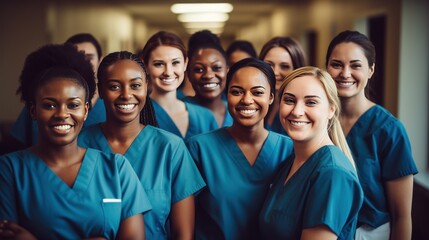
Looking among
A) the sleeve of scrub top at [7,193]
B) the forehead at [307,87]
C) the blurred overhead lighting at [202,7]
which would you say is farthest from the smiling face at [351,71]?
the blurred overhead lighting at [202,7]

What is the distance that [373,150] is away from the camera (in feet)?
6.07

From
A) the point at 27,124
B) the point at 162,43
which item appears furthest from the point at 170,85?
the point at 27,124

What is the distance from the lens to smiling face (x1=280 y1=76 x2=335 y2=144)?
1.53 m

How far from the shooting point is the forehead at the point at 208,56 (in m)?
2.43

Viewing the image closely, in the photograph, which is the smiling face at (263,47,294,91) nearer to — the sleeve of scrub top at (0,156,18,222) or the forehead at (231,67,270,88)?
the forehead at (231,67,270,88)

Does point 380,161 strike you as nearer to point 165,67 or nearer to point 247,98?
point 247,98

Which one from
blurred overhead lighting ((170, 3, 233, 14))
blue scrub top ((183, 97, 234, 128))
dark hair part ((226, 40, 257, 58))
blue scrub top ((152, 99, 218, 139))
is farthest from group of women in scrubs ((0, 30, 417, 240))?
blurred overhead lighting ((170, 3, 233, 14))

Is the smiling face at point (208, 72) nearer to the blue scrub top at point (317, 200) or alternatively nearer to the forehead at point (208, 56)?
the forehead at point (208, 56)

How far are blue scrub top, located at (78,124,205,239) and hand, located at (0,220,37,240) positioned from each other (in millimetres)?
421

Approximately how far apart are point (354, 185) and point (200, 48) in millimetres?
1286

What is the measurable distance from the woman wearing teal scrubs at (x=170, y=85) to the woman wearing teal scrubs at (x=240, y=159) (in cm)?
42

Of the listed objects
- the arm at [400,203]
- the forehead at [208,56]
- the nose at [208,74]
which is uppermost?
the forehead at [208,56]

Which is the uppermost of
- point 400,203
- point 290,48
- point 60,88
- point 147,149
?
point 290,48

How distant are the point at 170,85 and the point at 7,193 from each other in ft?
3.22
